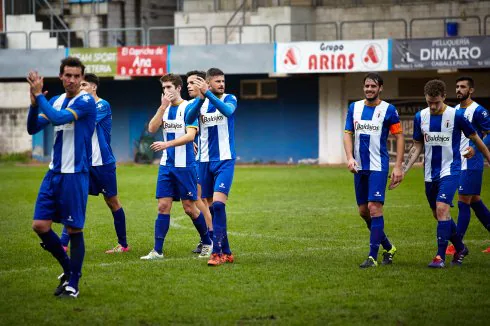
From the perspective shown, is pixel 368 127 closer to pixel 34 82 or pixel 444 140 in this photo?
pixel 444 140

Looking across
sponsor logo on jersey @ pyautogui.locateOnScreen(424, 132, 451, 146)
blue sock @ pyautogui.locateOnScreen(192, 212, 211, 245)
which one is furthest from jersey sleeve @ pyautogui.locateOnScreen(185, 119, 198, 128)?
sponsor logo on jersey @ pyautogui.locateOnScreen(424, 132, 451, 146)

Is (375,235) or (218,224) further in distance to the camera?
(218,224)

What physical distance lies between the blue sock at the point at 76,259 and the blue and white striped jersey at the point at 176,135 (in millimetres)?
2797

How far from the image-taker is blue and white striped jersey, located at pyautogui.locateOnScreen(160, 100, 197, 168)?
11758 millimetres

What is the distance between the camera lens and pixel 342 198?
19781mm

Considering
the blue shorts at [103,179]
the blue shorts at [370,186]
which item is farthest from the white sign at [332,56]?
the blue shorts at [370,186]

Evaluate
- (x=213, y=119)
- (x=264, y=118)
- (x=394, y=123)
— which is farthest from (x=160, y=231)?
(x=264, y=118)

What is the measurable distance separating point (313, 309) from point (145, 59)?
2430 cm

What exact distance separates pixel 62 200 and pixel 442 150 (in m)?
4.47

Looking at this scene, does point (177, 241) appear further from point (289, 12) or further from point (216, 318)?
point (289, 12)

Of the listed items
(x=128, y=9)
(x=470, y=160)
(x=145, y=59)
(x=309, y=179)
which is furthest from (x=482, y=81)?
(x=470, y=160)

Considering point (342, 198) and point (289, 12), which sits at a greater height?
point (289, 12)

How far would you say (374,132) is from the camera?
10789mm

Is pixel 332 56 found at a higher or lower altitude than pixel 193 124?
higher
